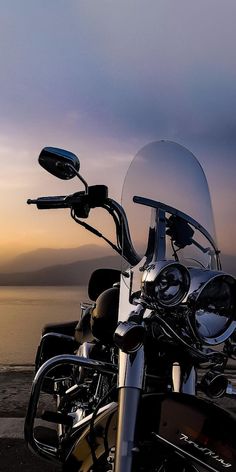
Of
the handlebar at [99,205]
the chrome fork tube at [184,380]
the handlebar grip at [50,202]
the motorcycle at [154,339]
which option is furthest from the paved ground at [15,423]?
the handlebar grip at [50,202]

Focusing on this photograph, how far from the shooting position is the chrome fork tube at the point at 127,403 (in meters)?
1.67

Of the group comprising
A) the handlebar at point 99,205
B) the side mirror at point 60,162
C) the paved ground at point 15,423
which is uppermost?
the side mirror at point 60,162

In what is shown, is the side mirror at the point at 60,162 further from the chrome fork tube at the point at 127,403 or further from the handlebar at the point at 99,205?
the chrome fork tube at the point at 127,403

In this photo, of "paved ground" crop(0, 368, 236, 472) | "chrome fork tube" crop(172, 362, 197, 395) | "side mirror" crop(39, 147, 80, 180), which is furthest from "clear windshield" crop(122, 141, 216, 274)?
"paved ground" crop(0, 368, 236, 472)

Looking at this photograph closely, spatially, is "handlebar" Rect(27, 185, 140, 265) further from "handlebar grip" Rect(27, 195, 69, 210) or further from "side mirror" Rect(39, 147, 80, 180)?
"side mirror" Rect(39, 147, 80, 180)

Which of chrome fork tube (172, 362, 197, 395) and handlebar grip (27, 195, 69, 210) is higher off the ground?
handlebar grip (27, 195, 69, 210)

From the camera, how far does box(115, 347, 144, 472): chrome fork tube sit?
1670 millimetres

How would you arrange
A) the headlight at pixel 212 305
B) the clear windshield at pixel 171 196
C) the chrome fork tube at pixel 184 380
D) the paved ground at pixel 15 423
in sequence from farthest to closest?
the paved ground at pixel 15 423 < the clear windshield at pixel 171 196 < the chrome fork tube at pixel 184 380 < the headlight at pixel 212 305

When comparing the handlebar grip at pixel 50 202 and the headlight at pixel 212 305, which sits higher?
the handlebar grip at pixel 50 202

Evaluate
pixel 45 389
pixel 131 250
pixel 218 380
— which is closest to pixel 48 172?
pixel 131 250

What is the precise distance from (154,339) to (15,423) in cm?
262

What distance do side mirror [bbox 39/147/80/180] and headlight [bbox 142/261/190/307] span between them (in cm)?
59

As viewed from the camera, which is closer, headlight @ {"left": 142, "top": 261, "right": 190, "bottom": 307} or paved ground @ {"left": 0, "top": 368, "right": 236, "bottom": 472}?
headlight @ {"left": 142, "top": 261, "right": 190, "bottom": 307}

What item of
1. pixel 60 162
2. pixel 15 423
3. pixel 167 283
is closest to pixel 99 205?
pixel 60 162
